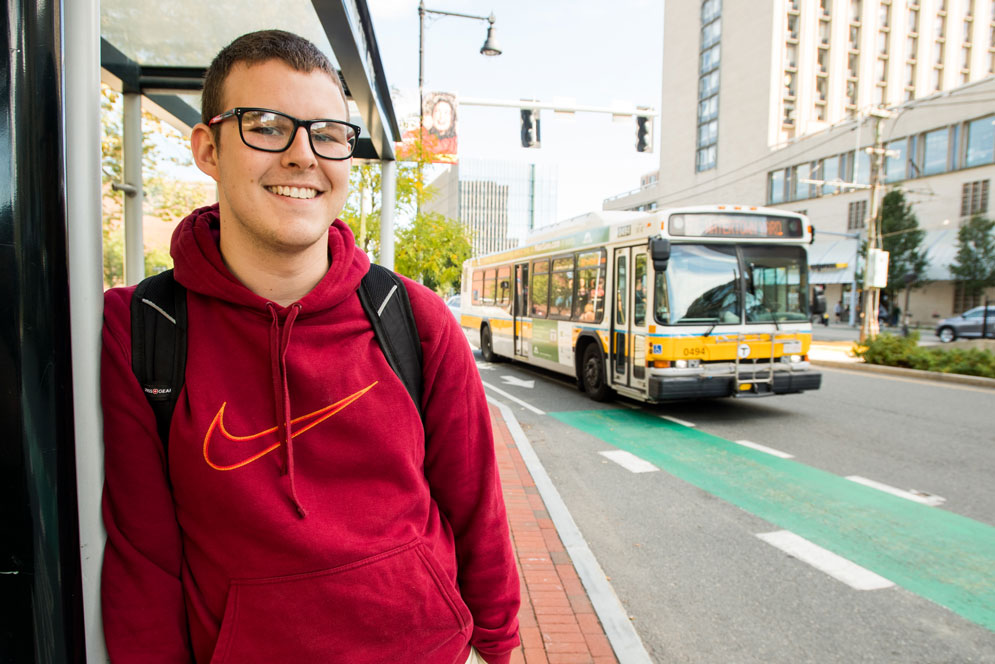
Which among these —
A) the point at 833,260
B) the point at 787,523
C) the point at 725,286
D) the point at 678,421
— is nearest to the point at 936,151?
the point at 833,260

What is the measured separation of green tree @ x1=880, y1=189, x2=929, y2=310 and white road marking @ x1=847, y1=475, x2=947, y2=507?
39.9m

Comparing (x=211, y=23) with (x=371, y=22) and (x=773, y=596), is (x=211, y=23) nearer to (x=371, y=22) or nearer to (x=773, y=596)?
(x=371, y=22)

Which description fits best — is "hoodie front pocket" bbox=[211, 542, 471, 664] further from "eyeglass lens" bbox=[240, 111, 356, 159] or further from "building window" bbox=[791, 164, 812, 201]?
"building window" bbox=[791, 164, 812, 201]

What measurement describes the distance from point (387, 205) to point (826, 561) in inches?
187

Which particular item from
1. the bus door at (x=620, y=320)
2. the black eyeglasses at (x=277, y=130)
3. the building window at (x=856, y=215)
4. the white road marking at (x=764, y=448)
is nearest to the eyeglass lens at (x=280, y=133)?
the black eyeglasses at (x=277, y=130)

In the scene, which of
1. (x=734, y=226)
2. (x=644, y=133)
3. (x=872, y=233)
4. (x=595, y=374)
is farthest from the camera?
(x=872, y=233)

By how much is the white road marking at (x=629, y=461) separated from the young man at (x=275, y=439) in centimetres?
559

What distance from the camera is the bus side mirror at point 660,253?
27.8 feet

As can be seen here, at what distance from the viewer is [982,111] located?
40469 millimetres

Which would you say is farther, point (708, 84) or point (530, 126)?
point (708, 84)

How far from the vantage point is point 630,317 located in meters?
9.41

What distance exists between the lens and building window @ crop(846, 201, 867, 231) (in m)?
49.1

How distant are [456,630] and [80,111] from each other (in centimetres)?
121

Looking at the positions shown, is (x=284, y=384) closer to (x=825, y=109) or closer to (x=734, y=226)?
(x=734, y=226)
